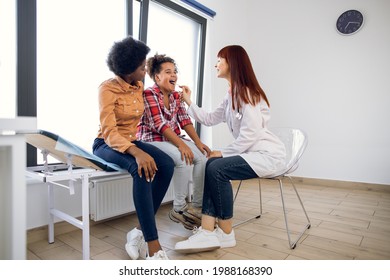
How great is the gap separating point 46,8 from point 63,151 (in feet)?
3.52

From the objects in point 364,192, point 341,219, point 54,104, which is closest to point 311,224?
point 341,219

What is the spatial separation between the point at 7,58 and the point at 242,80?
4.43 ft

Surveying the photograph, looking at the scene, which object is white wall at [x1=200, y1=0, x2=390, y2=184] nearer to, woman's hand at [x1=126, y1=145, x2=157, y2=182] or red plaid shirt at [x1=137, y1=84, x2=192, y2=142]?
red plaid shirt at [x1=137, y1=84, x2=192, y2=142]

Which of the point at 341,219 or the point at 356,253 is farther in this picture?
the point at 341,219

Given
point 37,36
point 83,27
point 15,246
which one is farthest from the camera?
point 83,27

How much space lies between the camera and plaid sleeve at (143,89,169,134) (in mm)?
1612

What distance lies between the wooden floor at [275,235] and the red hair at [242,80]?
0.78m

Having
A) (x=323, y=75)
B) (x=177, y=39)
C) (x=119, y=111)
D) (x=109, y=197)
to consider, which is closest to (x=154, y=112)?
(x=119, y=111)

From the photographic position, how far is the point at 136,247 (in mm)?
1310

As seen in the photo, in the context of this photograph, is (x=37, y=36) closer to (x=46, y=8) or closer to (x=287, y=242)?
(x=46, y=8)

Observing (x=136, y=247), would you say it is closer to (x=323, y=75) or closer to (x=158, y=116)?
(x=158, y=116)

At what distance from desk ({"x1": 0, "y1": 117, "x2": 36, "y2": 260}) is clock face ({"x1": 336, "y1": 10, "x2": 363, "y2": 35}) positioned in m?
3.26

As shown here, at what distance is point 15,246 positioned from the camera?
0.65 metres
